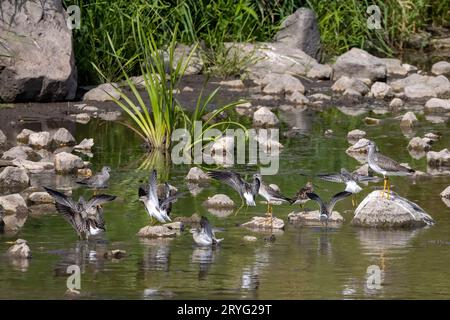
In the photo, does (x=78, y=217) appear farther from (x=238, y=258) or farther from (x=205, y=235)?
(x=238, y=258)

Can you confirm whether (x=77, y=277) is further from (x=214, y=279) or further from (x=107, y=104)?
(x=107, y=104)

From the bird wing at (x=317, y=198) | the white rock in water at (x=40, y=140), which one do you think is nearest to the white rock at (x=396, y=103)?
the white rock in water at (x=40, y=140)

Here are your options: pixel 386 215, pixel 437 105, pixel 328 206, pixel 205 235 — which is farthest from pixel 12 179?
pixel 437 105

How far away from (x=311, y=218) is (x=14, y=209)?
227 cm

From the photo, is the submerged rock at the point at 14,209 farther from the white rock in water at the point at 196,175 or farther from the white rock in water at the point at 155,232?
the white rock in water at the point at 196,175

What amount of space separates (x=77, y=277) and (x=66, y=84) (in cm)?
766

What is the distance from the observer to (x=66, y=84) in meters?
15.4

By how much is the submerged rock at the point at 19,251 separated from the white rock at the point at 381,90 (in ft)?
31.1

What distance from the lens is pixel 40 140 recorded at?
1312 cm

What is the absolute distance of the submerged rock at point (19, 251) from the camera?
8.57 meters

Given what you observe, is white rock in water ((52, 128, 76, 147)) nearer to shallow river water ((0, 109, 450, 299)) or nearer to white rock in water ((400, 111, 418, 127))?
shallow river water ((0, 109, 450, 299))

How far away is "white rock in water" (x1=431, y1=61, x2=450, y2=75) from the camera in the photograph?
19917mm
